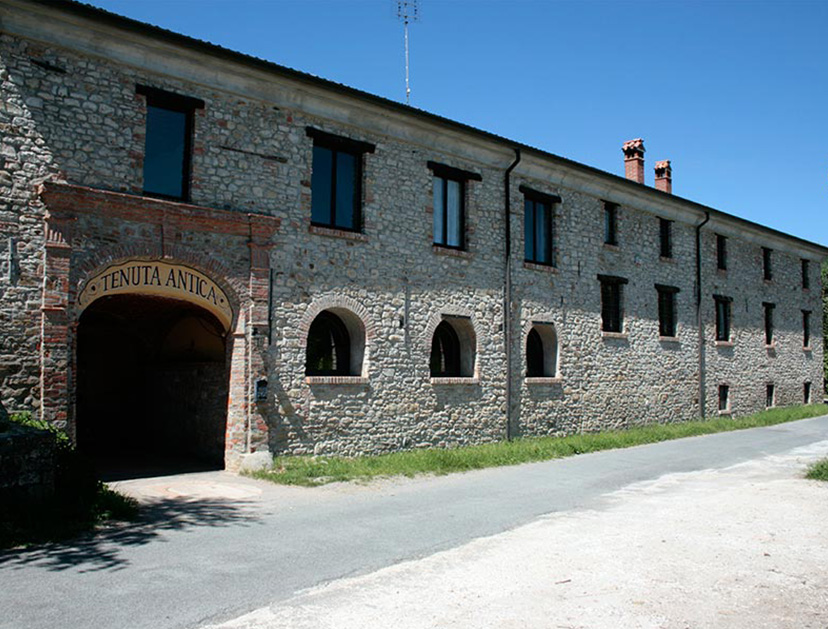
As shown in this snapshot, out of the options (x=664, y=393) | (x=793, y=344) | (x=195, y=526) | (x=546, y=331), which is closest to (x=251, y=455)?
(x=195, y=526)

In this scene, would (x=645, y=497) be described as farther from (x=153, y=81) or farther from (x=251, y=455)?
(x=153, y=81)

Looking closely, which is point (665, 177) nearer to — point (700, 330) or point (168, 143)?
point (700, 330)

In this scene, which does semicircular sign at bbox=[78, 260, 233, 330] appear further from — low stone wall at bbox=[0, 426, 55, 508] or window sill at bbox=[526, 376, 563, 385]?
window sill at bbox=[526, 376, 563, 385]

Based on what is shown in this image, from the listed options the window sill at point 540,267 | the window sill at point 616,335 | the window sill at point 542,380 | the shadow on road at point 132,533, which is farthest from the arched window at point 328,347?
the window sill at point 616,335

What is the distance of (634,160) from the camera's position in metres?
24.6

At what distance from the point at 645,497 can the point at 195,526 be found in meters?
6.50

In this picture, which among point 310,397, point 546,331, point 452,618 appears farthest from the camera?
point 546,331

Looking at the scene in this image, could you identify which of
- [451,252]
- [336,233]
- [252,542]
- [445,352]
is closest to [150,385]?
[336,233]

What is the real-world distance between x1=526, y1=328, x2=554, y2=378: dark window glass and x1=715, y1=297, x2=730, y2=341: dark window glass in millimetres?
9863

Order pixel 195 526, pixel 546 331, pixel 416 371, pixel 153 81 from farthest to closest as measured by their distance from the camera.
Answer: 1. pixel 546 331
2. pixel 416 371
3. pixel 153 81
4. pixel 195 526

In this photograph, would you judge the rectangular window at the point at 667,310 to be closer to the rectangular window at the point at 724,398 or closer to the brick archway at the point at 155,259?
the rectangular window at the point at 724,398

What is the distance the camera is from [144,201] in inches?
432

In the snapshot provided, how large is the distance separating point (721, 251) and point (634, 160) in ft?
15.0

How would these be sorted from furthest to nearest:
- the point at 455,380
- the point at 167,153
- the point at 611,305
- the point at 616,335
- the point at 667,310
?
1. the point at 667,310
2. the point at 611,305
3. the point at 616,335
4. the point at 455,380
5. the point at 167,153
